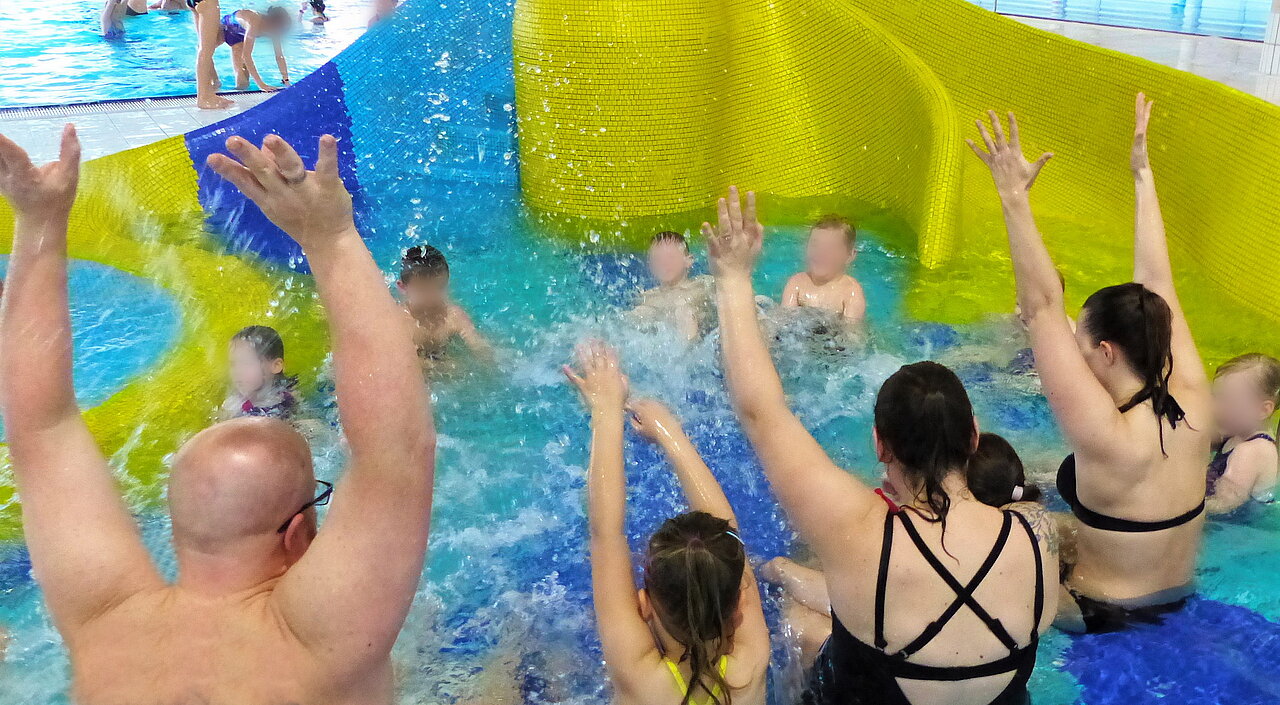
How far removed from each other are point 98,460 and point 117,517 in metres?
0.10

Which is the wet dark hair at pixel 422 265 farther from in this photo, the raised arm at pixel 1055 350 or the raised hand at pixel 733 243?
the raised arm at pixel 1055 350

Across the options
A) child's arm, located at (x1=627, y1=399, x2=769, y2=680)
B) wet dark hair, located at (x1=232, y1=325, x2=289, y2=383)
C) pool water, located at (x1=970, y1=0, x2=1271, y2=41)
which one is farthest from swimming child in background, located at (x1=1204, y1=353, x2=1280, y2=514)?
pool water, located at (x1=970, y1=0, x2=1271, y2=41)

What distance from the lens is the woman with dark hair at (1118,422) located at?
7.27 feet

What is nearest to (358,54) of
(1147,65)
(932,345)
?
(932,345)

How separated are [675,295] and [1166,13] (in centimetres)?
965

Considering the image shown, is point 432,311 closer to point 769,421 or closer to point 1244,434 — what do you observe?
point 769,421

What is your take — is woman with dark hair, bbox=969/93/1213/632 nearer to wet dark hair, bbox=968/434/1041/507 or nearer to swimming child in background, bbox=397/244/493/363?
wet dark hair, bbox=968/434/1041/507

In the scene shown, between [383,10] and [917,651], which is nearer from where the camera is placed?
[917,651]

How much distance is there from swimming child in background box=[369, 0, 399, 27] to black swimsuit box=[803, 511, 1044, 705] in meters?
5.40

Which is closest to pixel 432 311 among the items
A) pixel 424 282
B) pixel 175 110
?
pixel 424 282

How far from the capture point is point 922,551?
179 centimetres

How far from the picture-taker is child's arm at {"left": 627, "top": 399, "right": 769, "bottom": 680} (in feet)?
6.55

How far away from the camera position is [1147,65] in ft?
16.4

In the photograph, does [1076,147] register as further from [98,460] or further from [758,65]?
[98,460]
